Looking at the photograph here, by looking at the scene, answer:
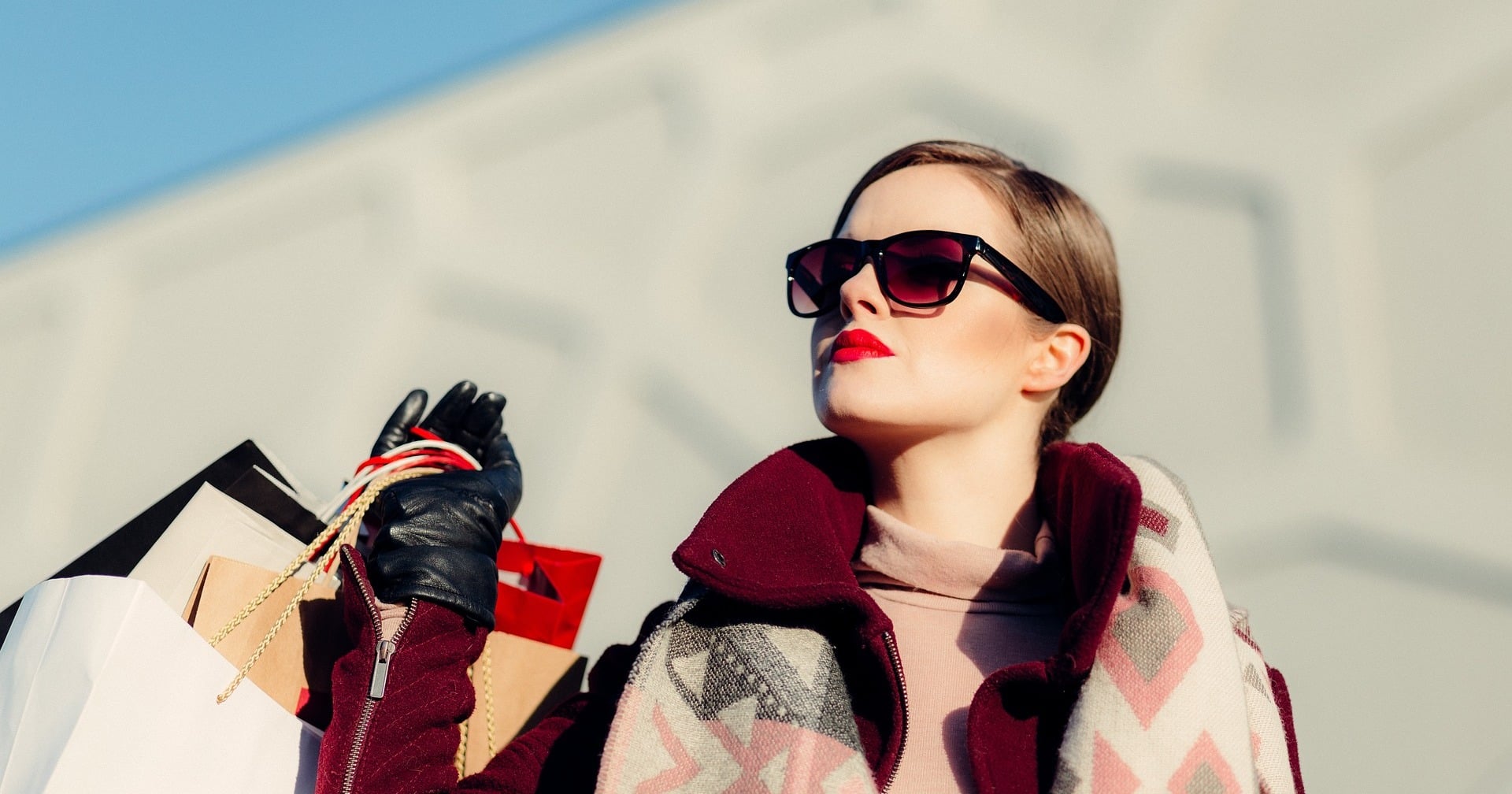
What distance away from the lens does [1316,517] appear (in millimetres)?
1780

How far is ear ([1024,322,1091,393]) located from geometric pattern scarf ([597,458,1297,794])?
25 cm

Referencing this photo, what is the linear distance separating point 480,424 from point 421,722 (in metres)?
0.48

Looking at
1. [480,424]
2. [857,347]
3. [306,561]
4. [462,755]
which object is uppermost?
[857,347]

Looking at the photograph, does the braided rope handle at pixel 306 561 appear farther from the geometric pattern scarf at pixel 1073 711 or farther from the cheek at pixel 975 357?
the cheek at pixel 975 357

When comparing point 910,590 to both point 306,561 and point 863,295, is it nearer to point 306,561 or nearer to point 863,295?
point 863,295

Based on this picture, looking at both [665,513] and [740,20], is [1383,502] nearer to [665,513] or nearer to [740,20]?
[665,513]

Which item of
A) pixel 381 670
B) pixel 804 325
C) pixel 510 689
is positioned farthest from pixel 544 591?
pixel 804 325

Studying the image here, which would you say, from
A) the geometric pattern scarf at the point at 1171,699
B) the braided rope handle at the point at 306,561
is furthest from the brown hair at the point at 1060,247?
the braided rope handle at the point at 306,561

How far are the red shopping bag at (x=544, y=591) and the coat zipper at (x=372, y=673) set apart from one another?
305 millimetres

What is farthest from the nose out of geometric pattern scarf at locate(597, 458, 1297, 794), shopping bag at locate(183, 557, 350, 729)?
shopping bag at locate(183, 557, 350, 729)

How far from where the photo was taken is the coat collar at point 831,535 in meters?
1.07

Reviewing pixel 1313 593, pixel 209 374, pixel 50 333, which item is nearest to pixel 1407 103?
pixel 1313 593

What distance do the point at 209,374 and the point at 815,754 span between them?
6.33ft

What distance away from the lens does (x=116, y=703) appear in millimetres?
930
